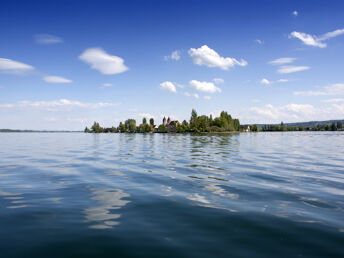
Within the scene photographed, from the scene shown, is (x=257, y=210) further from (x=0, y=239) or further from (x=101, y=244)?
(x=0, y=239)

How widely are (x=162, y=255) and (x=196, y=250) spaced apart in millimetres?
803

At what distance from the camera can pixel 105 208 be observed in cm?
758

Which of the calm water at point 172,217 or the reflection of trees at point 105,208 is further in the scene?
the reflection of trees at point 105,208

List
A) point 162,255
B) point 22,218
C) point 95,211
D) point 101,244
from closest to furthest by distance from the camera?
point 162,255 < point 101,244 < point 22,218 < point 95,211

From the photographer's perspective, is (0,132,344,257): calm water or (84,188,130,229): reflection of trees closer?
(0,132,344,257): calm water

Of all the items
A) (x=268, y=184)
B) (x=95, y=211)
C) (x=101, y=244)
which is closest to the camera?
(x=101, y=244)

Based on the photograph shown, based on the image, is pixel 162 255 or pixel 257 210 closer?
pixel 162 255

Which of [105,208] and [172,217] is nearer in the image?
[172,217]

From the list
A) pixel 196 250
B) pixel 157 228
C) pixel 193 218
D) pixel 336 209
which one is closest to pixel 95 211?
pixel 157 228

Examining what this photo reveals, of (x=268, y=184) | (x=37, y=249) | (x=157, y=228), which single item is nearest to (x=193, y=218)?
(x=157, y=228)

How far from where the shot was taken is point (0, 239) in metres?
5.26

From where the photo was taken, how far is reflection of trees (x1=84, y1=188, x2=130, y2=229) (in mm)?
6352

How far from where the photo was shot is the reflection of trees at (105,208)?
6.35 meters

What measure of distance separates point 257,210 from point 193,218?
2.37 m
